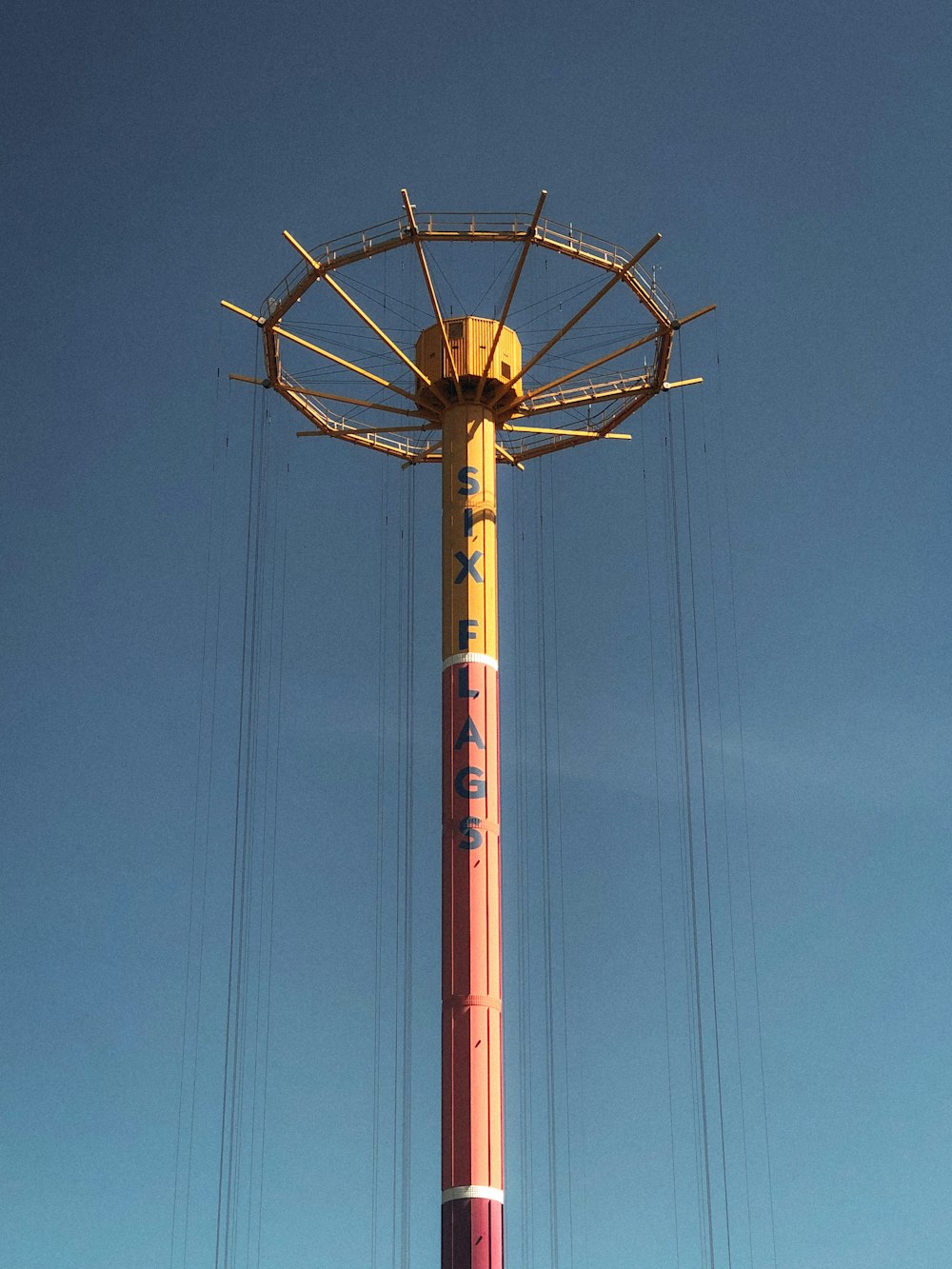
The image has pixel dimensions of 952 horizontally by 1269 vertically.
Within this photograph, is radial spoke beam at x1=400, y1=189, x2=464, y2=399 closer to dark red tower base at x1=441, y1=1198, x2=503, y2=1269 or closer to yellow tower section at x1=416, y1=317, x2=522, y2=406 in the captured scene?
yellow tower section at x1=416, y1=317, x2=522, y2=406

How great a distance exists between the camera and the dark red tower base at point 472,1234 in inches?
2210

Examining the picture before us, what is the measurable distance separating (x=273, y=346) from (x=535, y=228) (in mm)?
10542

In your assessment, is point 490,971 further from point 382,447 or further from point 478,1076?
point 382,447

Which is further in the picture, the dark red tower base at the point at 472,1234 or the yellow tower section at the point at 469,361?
the yellow tower section at the point at 469,361

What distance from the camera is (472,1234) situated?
56312 mm

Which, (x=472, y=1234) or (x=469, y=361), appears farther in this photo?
(x=469, y=361)

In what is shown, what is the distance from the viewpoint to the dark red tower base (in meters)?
56.1

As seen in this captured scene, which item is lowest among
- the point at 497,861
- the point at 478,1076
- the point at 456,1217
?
the point at 456,1217

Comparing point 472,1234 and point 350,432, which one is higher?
point 350,432

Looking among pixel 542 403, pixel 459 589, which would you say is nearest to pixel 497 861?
pixel 459 589

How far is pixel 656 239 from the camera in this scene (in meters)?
62.6

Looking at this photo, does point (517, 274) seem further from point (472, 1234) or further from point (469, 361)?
point (472, 1234)

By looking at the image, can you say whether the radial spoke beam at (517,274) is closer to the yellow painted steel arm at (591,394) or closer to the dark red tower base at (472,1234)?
the yellow painted steel arm at (591,394)

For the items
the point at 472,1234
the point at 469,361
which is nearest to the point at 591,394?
the point at 469,361
